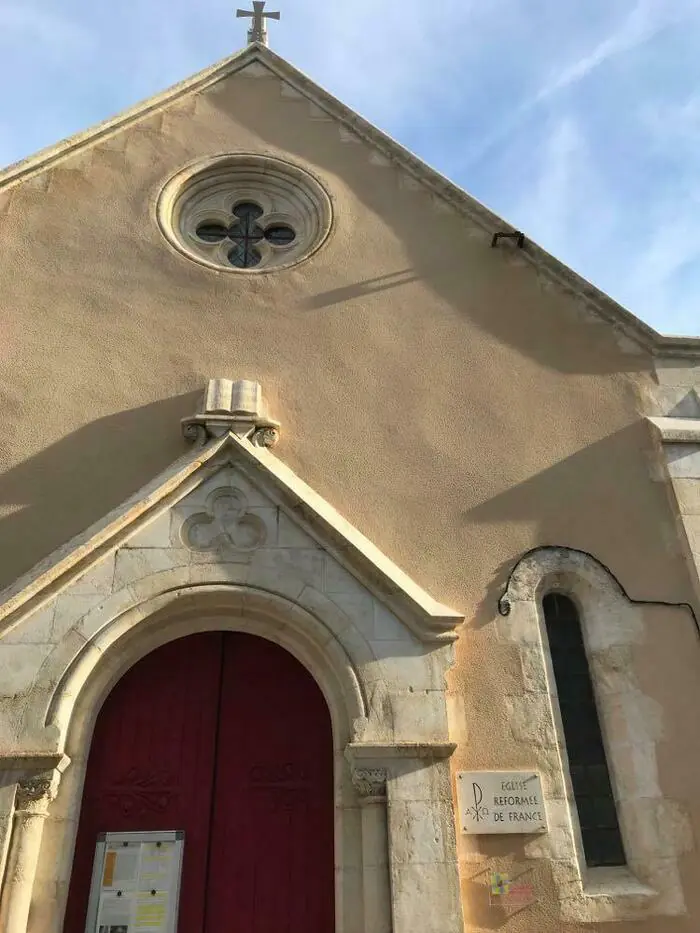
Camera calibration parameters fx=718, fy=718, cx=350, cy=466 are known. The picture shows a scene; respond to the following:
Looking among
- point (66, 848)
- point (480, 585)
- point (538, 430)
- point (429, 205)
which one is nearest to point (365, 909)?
point (66, 848)

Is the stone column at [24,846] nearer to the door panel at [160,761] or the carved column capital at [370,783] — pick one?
the door panel at [160,761]

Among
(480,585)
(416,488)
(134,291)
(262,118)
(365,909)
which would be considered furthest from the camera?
(262,118)

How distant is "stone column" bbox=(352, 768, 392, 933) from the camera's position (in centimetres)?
439

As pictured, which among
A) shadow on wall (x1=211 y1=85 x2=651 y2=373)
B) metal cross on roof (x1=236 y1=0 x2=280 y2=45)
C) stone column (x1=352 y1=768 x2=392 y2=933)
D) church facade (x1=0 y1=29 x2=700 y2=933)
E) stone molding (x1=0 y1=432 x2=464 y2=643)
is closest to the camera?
stone column (x1=352 y1=768 x2=392 y2=933)

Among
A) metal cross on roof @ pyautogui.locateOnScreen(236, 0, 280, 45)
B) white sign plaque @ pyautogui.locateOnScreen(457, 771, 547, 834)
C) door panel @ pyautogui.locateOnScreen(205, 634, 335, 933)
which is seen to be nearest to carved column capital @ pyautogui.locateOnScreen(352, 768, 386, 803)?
door panel @ pyautogui.locateOnScreen(205, 634, 335, 933)

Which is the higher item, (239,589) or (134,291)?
(134,291)

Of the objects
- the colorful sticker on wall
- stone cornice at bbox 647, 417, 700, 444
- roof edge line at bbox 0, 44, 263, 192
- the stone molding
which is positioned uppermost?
roof edge line at bbox 0, 44, 263, 192

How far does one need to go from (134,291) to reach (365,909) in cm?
562

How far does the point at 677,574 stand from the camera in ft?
19.6

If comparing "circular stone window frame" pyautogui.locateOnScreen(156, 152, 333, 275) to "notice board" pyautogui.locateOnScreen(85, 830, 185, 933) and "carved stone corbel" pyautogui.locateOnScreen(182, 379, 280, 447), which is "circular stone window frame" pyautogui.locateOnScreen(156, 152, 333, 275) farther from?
"notice board" pyautogui.locateOnScreen(85, 830, 185, 933)

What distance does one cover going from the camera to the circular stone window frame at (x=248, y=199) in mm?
7652

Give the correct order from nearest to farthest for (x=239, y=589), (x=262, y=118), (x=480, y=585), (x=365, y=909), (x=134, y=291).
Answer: (x=365, y=909)
(x=239, y=589)
(x=480, y=585)
(x=134, y=291)
(x=262, y=118)

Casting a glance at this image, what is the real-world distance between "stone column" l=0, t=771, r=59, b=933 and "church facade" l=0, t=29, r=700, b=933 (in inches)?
0.7

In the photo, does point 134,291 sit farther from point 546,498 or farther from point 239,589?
point 546,498
